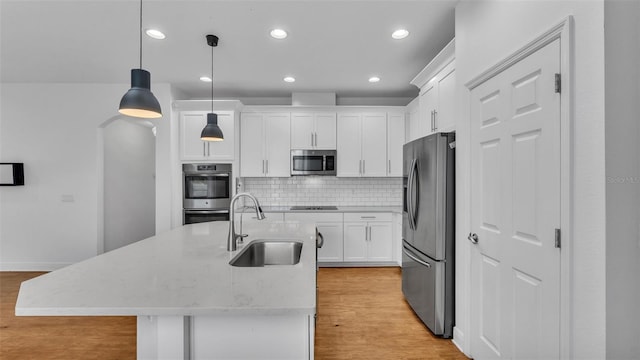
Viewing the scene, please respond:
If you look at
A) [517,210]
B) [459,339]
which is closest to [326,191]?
[459,339]

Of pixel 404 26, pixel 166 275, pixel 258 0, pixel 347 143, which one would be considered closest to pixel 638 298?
pixel 166 275

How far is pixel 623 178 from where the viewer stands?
3.70 ft

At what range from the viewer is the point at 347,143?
4.53 m

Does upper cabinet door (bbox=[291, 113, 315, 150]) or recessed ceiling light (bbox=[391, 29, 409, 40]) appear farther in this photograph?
upper cabinet door (bbox=[291, 113, 315, 150])

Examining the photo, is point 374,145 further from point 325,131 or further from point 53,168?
point 53,168

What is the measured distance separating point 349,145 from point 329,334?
284cm

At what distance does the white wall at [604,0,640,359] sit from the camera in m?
1.12

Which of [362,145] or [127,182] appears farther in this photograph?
[127,182]

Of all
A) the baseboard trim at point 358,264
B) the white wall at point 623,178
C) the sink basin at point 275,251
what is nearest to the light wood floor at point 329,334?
the sink basin at point 275,251

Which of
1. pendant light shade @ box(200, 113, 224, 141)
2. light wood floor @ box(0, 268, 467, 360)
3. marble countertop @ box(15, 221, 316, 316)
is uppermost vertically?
pendant light shade @ box(200, 113, 224, 141)

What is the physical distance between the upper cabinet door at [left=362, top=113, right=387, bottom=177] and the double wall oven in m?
2.15

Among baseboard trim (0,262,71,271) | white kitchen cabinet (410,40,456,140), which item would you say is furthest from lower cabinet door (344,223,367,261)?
baseboard trim (0,262,71,271)

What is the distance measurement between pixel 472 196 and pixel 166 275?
199 centimetres

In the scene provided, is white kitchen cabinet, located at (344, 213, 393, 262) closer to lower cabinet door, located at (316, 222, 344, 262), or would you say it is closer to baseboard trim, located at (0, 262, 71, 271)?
lower cabinet door, located at (316, 222, 344, 262)
